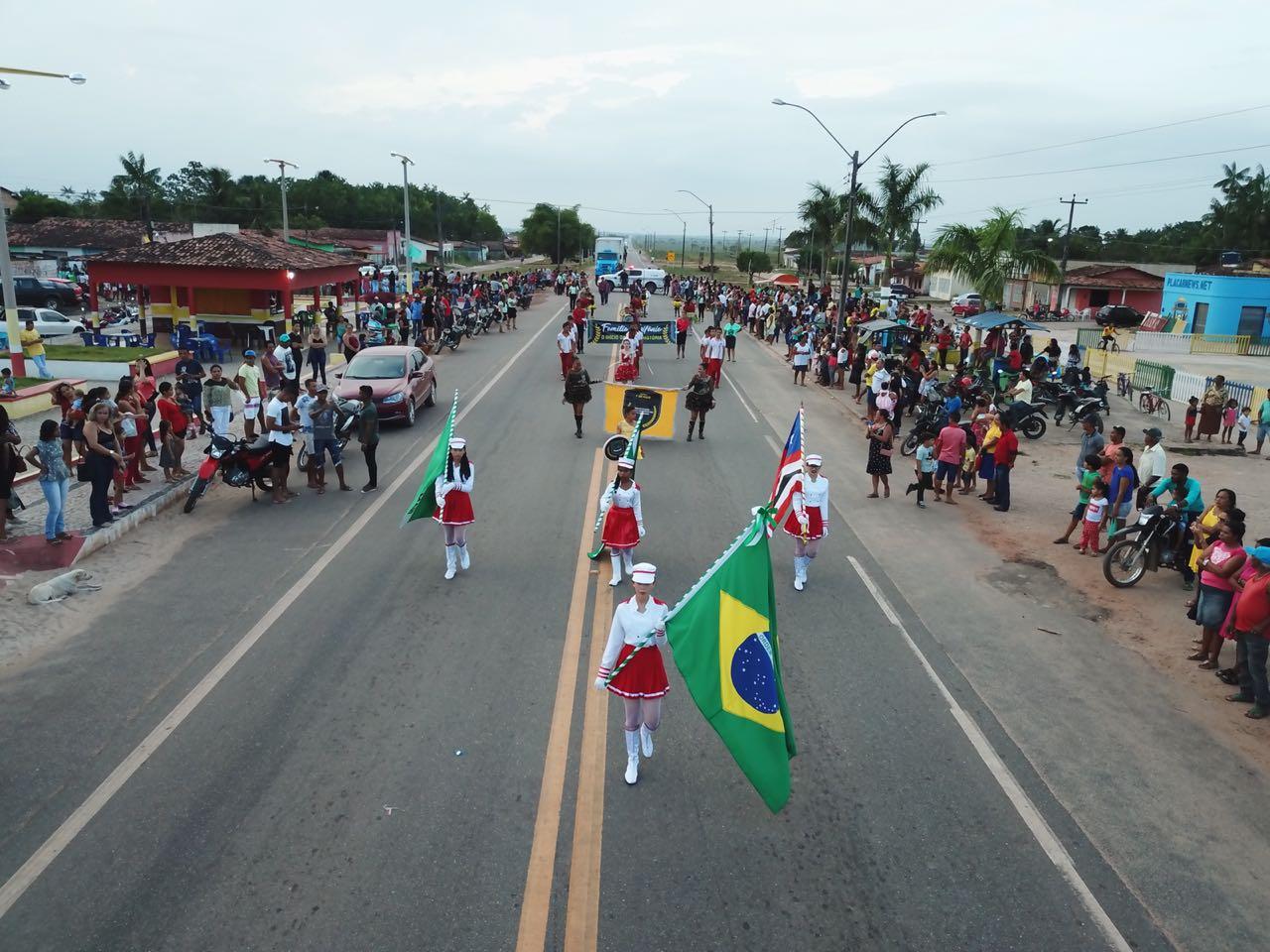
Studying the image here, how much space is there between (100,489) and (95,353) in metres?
15.2

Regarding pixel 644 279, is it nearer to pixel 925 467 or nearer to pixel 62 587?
Result: pixel 925 467

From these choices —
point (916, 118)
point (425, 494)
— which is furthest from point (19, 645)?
point (916, 118)

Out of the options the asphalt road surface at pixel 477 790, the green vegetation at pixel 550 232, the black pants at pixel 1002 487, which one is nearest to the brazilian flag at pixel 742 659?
the asphalt road surface at pixel 477 790

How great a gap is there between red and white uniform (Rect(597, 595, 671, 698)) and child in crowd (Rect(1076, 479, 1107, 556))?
7.98m

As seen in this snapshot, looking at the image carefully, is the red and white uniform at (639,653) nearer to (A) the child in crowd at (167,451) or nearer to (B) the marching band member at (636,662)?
(B) the marching band member at (636,662)

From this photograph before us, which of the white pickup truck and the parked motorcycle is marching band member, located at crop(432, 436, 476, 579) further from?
the white pickup truck

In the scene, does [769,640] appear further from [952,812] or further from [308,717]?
[308,717]

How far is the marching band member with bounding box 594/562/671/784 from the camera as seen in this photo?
629cm

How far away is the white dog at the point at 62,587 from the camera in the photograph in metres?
9.30

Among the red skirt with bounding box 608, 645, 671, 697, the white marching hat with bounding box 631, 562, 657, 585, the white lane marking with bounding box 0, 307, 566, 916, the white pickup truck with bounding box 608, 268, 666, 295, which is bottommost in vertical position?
the white lane marking with bounding box 0, 307, 566, 916

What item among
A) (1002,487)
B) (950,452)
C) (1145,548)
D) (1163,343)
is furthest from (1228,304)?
(1145,548)

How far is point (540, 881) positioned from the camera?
5379mm

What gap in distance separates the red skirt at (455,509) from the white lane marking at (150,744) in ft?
5.40

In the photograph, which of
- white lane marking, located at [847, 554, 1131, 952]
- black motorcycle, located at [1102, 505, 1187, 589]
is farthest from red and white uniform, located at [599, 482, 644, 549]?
black motorcycle, located at [1102, 505, 1187, 589]
